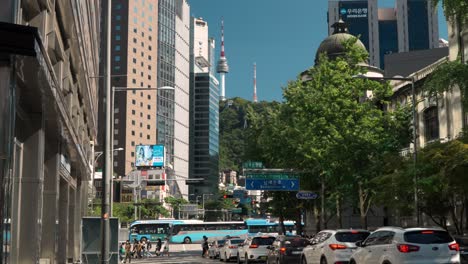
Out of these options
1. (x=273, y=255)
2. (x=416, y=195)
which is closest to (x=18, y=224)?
(x=273, y=255)

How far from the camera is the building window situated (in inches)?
1658

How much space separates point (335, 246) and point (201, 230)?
6528 cm

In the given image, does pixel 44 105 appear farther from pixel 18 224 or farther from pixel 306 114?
pixel 306 114

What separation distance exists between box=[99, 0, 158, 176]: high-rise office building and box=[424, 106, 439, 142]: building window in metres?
117

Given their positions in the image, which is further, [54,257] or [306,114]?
[306,114]

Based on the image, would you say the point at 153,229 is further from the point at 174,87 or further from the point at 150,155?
the point at 174,87

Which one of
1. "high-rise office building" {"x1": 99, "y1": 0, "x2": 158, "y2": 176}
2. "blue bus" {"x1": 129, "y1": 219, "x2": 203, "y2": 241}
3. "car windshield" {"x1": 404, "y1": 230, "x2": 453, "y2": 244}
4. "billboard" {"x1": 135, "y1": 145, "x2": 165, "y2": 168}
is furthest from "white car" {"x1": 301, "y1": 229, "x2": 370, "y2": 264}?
"high-rise office building" {"x1": 99, "y1": 0, "x2": 158, "y2": 176}

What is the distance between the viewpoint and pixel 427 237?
16.5 metres

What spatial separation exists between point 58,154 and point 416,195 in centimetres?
1555

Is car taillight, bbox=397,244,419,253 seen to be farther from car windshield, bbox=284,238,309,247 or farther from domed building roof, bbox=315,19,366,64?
domed building roof, bbox=315,19,366,64

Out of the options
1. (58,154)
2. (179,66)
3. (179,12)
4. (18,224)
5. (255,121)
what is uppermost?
(179,12)

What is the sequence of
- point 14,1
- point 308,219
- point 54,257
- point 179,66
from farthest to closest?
point 179,66
point 308,219
point 54,257
point 14,1

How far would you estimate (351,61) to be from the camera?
4134 centimetres

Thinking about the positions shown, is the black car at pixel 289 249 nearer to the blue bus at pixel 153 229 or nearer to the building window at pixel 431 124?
the building window at pixel 431 124
